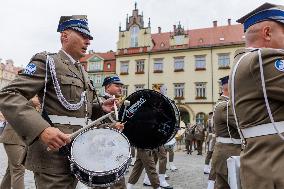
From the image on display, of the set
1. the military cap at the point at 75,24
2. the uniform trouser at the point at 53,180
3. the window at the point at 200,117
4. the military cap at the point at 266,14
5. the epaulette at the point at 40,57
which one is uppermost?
the military cap at the point at 75,24

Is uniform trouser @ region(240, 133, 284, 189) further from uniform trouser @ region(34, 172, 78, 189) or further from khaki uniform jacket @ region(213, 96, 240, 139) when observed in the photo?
khaki uniform jacket @ region(213, 96, 240, 139)

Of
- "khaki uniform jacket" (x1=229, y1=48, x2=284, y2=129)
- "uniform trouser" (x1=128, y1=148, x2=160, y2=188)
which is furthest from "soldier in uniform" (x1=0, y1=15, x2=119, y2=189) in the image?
"uniform trouser" (x1=128, y1=148, x2=160, y2=188)

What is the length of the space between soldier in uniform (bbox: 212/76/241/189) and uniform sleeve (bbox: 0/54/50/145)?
2.94m

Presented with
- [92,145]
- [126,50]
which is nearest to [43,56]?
[92,145]

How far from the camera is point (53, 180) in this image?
2.87 metres

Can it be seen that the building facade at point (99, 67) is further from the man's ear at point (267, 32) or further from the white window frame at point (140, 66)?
the man's ear at point (267, 32)

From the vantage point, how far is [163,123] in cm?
436

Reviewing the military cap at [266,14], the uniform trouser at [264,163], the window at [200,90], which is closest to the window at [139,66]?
the window at [200,90]

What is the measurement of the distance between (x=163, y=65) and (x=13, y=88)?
40018 mm

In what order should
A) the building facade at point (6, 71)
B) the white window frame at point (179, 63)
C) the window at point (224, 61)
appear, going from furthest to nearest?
the building facade at point (6, 71), the white window frame at point (179, 63), the window at point (224, 61)

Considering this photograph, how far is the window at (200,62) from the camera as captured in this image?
40.3 meters

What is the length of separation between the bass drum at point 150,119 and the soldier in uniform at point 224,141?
1036 millimetres

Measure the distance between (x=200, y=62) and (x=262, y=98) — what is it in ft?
128

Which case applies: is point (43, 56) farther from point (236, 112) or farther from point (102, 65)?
point (102, 65)
